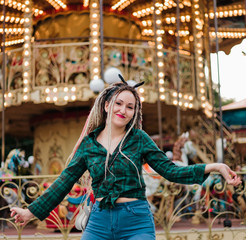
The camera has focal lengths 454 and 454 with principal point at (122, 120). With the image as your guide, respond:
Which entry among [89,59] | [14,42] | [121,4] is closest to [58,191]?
[89,59]

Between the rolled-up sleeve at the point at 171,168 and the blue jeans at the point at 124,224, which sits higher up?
the rolled-up sleeve at the point at 171,168

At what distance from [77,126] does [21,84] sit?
190 centimetres

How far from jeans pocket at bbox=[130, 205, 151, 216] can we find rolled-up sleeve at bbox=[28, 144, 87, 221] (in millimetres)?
418

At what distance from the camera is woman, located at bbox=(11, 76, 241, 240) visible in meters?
2.35

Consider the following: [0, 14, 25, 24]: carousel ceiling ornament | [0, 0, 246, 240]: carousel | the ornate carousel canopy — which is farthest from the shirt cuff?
[0, 14, 25, 24]: carousel ceiling ornament

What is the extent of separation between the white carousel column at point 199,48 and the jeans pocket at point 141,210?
9.87 meters

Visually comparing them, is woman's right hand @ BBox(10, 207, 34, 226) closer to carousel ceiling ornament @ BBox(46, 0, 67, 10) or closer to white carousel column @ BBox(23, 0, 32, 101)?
white carousel column @ BBox(23, 0, 32, 101)

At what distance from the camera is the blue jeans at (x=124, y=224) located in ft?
7.67

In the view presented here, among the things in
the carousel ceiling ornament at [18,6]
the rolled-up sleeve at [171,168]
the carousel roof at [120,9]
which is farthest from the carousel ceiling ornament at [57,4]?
the rolled-up sleeve at [171,168]

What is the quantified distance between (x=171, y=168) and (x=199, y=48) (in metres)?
10.4

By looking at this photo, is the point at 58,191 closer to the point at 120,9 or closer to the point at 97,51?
the point at 97,51

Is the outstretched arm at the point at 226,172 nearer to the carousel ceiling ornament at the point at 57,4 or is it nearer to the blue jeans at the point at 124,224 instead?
the blue jeans at the point at 124,224

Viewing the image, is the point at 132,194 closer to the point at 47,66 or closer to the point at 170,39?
the point at 47,66

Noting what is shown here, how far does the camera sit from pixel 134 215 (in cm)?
235
